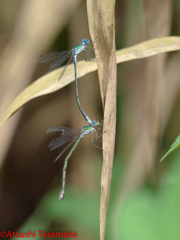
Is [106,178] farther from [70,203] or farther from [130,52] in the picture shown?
[70,203]

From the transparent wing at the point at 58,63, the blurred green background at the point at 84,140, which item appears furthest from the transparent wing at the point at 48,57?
the blurred green background at the point at 84,140

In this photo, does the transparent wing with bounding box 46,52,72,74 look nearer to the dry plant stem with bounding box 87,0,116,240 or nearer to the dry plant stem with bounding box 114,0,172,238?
the dry plant stem with bounding box 87,0,116,240

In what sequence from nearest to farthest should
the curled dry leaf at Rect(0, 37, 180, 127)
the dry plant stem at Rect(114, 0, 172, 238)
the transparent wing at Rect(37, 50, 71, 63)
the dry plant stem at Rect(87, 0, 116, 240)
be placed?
1. the dry plant stem at Rect(87, 0, 116, 240)
2. the curled dry leaf at Rect(0, 37, 180, 127)
3. the transparent wing at Rect(37, 50, 71, 63)
4. the dry plant stem at Rect(114, 0, 172, 238)

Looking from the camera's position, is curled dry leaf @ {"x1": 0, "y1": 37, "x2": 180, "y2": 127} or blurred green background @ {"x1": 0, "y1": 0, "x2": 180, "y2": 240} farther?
blurred green background @ {"x1": 0, "y1": 0, "x2": 180, "y2": 240}

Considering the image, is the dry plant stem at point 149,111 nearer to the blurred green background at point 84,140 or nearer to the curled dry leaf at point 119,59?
the blurred green background at point 84,140

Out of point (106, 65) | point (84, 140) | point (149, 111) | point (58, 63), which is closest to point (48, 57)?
point (58, 63)

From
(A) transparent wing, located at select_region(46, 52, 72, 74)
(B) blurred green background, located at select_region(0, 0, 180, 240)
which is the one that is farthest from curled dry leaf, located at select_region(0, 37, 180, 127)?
(B) blurred green background, located at select_region(0, 0, 180, 240)

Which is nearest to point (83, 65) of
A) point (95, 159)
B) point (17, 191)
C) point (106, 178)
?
point (106, 178)
